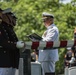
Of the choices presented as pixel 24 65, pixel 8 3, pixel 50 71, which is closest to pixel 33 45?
pixel 24 65

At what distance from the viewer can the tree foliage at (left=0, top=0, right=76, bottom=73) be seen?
22.6m

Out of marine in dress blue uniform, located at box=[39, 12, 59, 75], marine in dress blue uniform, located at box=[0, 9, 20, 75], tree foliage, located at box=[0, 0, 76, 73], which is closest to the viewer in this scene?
marine in dress blue uniform, located at box=[0, 9, 20, 75]

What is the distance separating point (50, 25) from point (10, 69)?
2.22 m

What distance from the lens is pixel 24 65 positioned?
7.34 meters

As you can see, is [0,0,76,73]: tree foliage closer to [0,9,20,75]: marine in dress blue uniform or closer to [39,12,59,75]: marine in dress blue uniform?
[39,12,59,75]: marine in dress blue uniform

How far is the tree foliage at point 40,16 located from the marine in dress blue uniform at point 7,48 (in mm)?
14126

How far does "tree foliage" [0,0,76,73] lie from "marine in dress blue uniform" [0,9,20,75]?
1413cm

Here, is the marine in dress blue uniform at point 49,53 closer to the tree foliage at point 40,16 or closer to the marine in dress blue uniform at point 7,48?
the marine in dress blue uniform at point 7,48

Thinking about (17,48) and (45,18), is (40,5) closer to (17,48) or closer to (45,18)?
(45,18)

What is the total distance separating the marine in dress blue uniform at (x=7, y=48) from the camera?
705cm

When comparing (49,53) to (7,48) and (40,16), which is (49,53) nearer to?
(7,48)

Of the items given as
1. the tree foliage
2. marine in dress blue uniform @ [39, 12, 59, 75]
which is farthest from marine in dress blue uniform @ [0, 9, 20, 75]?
the tree foliage

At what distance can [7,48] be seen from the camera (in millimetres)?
7043

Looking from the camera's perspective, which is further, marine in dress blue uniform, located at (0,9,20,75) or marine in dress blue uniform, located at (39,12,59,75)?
marine in dress blue uniform, located at (39,12,59,75)
